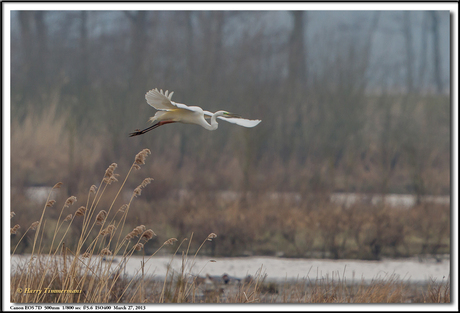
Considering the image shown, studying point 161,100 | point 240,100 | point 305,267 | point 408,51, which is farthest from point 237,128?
point 161,100

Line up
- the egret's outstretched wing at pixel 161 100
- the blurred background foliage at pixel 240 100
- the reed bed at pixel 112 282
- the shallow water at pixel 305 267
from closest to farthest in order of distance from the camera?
the egret's outstretched wing at pixel 161 100 < the reed bed at pixel 112 282 < the shallow water at pixel 305 267 < the blurred background foliage at pixel 240 100

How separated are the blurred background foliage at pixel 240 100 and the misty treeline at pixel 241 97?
0.02 meters

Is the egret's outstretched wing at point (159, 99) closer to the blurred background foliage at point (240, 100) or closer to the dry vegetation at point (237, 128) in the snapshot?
the dry vegetation at point (237, 128)

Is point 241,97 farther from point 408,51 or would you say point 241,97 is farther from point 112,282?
point 112,282

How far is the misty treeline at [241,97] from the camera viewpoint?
7574 millimetres

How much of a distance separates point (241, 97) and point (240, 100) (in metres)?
0.06

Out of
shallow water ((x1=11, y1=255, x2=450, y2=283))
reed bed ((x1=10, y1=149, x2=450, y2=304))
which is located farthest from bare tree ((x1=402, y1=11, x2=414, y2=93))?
reed bed ((x1=10, y1=149, x2=450, y2=304))

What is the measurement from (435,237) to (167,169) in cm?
435

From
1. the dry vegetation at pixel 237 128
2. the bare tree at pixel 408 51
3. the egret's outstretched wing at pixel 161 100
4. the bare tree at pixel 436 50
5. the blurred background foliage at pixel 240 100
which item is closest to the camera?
the egret's outstretched wing at pixel 161 100

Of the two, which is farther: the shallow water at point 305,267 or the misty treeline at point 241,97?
the misty treeline at point 241,97

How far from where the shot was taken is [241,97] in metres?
8.12

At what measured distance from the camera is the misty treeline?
24.8ft

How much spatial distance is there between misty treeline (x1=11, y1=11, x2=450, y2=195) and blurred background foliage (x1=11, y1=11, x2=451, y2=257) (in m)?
0.02

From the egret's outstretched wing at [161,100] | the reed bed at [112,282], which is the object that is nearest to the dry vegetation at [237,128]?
the reed bed at [112,282]
